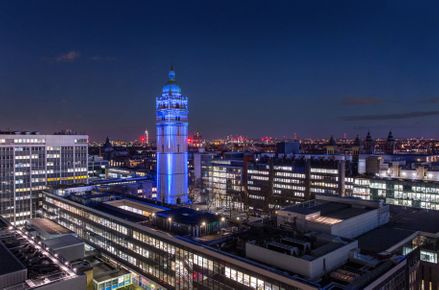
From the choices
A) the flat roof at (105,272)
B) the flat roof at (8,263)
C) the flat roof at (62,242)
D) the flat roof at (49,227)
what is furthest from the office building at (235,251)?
the flat roof at (8,263)

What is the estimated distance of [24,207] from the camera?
10125 centimetres

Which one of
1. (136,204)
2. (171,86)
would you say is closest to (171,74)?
(171,86)

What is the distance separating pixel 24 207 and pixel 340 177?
103884 mm

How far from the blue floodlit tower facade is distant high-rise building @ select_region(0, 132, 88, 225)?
30445mm

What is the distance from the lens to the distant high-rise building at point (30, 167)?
98562 millimetres

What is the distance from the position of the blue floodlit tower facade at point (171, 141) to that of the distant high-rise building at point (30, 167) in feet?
99.9

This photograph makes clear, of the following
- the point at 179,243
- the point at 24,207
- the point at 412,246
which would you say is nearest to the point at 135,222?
the point at 179,243

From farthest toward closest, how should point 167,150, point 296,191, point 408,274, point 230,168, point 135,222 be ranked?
point 230,168 < point 296,191 < point 167,150 < point 135,222 < point 408,274

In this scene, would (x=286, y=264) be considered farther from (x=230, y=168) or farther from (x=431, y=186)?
(x=230, y=168)

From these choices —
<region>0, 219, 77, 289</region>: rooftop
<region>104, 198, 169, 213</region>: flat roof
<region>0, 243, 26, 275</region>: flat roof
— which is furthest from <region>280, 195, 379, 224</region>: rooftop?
<region>0, 243, 26, 275</region>: flat roof

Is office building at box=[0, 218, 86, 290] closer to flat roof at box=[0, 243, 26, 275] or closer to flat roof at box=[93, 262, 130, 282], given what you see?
flat roof at box=[0, 243, 26, 275]

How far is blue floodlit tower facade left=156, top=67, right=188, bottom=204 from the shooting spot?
10600 cm

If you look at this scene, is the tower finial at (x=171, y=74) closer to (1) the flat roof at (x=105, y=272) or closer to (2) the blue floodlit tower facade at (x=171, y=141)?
(2) the blue floodlit tower facade at (x=171, y=141)

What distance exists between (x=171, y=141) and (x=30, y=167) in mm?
45259
